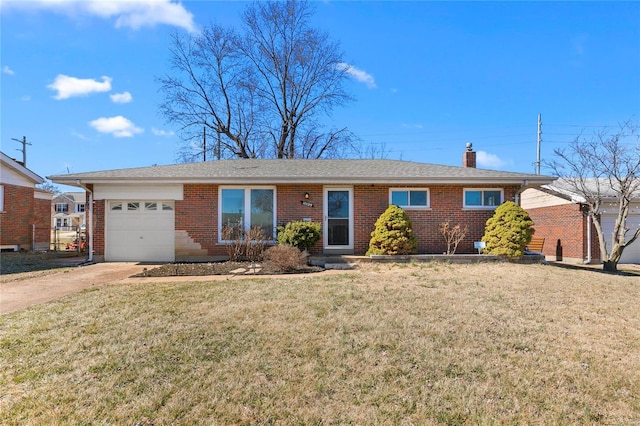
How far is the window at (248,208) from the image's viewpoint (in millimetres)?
11508

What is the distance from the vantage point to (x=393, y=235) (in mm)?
10453

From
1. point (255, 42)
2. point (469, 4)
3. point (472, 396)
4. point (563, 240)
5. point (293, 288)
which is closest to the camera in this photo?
point (472, 396)

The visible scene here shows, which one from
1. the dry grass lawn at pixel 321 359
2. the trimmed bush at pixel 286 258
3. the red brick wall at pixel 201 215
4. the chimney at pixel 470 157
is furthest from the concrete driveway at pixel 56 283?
the chimney at pixel 470 157

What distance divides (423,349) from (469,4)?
38.8 feet

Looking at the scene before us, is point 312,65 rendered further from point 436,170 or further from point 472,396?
point 472,396

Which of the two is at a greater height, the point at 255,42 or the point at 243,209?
the point at 255,42

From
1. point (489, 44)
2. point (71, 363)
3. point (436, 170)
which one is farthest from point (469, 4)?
point (71, 363)

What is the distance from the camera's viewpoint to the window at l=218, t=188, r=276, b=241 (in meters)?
11.5

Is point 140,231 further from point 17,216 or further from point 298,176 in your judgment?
point 17,216

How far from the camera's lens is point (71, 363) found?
368cm

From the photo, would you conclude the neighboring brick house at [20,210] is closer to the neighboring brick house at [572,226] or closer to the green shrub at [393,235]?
the green shrub at [393,235]

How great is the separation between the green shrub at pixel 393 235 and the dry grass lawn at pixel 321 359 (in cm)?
408

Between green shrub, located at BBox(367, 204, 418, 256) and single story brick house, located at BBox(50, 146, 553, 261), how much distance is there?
0.81m

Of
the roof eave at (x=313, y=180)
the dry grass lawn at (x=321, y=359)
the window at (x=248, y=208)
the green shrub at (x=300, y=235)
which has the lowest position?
the dry grass lawn at (x=321, y=359)
